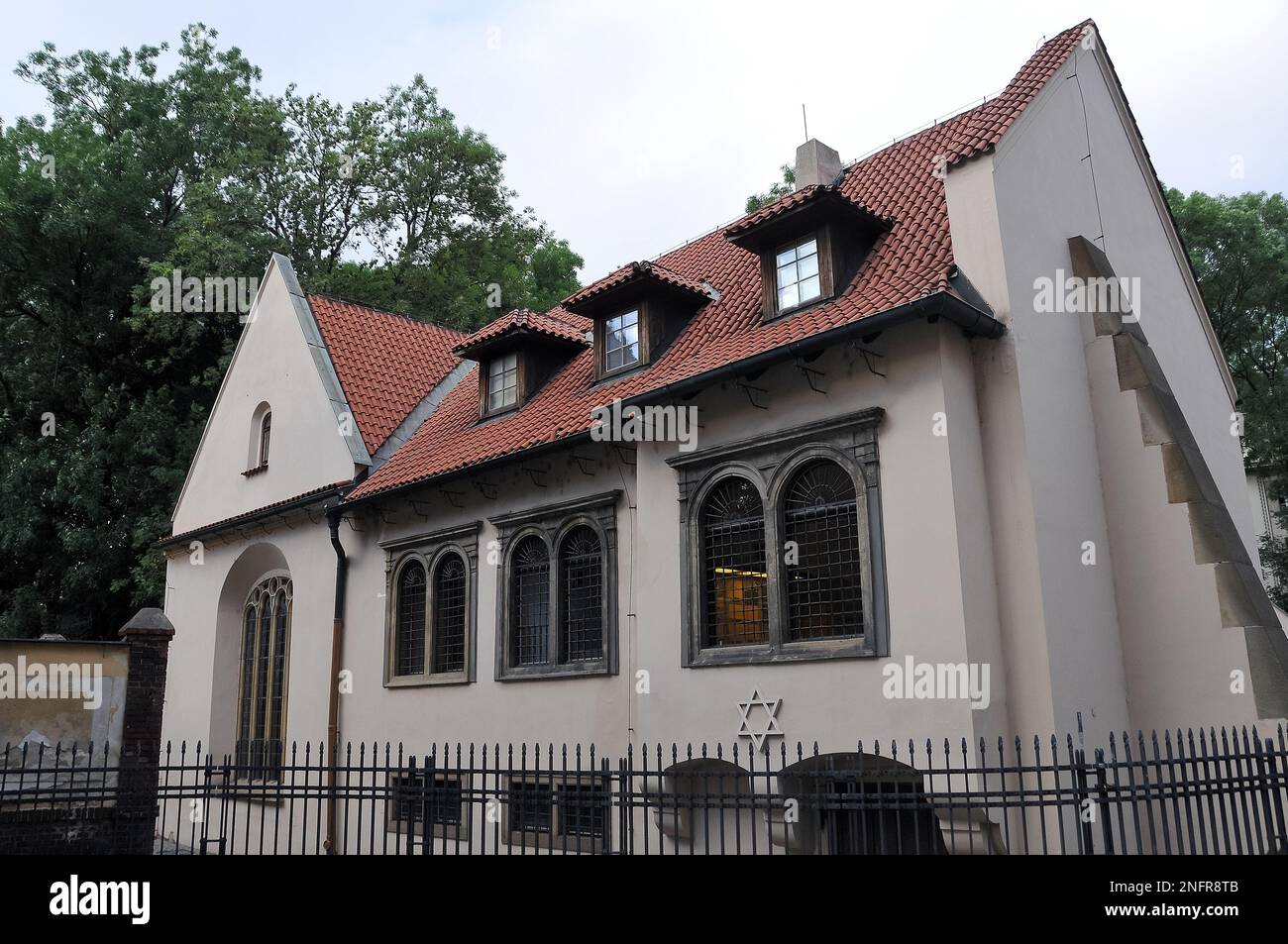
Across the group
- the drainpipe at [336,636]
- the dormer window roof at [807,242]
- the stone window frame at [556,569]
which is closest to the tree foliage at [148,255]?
the drainpipe at [336,636]

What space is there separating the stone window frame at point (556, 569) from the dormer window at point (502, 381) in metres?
2.51

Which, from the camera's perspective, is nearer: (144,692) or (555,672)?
(144,692)

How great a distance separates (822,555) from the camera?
36.6 feet

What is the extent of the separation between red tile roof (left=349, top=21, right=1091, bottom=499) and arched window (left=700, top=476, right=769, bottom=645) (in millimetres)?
1535

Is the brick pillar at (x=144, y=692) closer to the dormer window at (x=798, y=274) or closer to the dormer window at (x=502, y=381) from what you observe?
the dormer window at (x=502, y=381)

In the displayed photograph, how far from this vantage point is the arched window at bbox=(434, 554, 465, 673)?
15.9 meters

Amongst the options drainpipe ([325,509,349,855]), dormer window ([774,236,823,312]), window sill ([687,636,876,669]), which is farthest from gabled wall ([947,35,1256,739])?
drainpipe ([325,509,349,855])

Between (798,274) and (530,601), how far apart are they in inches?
232

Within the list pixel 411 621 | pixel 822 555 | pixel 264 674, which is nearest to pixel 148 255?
pixel 264 674

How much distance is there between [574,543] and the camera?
570 inches

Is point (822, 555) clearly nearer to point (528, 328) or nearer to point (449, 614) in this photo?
Result: point (449, 614)

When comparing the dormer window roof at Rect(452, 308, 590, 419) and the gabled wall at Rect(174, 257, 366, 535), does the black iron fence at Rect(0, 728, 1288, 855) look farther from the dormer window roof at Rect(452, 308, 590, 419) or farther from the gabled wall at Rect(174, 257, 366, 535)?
the gabled wall at Rect(174, 257, 366, 535)

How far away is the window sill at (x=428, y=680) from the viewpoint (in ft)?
50.5
